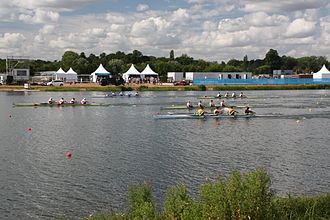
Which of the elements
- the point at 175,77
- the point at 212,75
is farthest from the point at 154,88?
the point at 212,75

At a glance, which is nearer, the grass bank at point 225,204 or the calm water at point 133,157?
the grass bank at point 225,204

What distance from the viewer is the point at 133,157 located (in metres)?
22.4

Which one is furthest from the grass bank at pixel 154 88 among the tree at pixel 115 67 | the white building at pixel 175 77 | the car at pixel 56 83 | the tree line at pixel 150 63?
the tree at pixel 115 67

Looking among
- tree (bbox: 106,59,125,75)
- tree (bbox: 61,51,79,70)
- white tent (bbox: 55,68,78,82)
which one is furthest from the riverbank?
tree (bbox: 61,51,79,70)

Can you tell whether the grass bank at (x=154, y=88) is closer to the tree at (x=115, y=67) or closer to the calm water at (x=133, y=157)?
the tree at (x=115, y=67)

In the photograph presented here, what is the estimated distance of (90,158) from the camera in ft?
73.7

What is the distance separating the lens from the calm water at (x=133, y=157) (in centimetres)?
1575

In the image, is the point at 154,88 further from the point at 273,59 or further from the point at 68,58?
the point at 273,59

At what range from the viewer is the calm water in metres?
15.8

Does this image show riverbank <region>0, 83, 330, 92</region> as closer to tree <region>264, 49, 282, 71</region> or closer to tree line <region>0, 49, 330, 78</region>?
tree line <region>0, 49, 330, 78</region>

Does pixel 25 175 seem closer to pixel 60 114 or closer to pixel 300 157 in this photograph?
pixel 300 157

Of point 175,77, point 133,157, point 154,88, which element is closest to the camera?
point 133,157

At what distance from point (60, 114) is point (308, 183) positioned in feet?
110

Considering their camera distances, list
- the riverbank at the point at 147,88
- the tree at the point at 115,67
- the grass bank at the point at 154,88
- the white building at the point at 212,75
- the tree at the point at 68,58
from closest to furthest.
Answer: the grass bank at the point at 154,88
the riverbank at the point at 147,88
the white building at the point at 212,75
the tree at the point at 115,67
the tree at the point at 68,58
